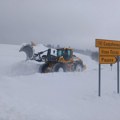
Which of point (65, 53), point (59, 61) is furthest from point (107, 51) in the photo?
point (65, 53)

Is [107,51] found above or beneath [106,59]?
above

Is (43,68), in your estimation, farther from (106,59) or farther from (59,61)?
(106,59)

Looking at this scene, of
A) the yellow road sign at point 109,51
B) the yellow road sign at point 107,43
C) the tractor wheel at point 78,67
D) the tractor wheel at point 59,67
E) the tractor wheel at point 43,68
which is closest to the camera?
the yellow road sign at point 107,43

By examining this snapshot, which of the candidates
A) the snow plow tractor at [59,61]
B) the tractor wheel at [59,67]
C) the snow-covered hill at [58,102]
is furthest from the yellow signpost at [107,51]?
the snow plow tractor at [59,61]

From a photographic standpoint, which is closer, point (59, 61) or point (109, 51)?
point (109, 51)

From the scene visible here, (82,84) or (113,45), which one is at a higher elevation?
(113,45)

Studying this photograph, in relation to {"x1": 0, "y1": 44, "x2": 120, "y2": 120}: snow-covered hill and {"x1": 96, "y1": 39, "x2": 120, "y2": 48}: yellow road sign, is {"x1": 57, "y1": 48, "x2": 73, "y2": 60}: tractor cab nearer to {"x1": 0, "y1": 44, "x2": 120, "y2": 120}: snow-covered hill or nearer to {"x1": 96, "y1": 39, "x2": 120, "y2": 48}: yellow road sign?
{"x1": 0, "y1": 44, "x2": 120, "y2": 120}: snow-covered hill

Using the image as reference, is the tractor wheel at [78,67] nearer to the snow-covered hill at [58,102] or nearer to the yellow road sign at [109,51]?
the snow-covered hill at [58,102]

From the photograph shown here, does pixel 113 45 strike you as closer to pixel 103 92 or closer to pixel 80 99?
pixel 103 92

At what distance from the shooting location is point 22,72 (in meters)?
28.2

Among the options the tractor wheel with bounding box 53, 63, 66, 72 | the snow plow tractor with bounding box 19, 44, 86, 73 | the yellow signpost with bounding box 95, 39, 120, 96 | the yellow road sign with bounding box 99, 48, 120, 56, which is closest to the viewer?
the yellow signpost with bounding box 95, 39, 120, 96

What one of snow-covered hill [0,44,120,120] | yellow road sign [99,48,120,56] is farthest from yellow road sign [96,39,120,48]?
snow-covered hill [0,44,120,120]

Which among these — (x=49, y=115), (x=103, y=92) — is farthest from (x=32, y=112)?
(x=103, y=92)

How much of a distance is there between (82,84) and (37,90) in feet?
9.64
